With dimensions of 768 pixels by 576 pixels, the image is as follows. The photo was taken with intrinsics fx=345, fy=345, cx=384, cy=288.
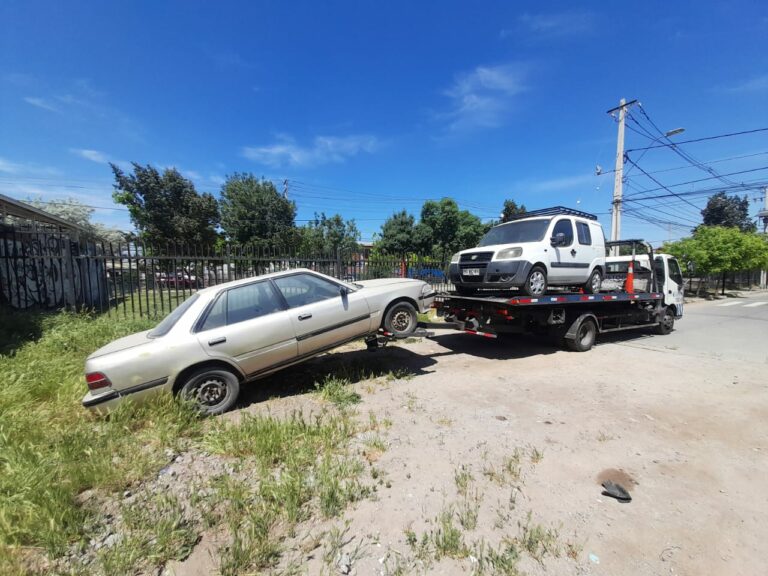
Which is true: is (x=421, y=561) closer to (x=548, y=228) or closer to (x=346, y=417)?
(x=346, y=417)

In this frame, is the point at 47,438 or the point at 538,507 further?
the point at 47,438

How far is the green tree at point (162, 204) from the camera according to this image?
84.5ft

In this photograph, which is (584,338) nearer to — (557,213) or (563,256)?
(563,256)

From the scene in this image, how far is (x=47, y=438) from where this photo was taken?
3342mm

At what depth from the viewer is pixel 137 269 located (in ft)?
27.0

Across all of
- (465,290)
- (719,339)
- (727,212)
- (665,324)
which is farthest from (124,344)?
(727,212)

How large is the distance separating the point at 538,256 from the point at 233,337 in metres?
5.58

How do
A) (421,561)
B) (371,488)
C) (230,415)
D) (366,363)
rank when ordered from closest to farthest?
(421,561) → (371,488) → (230,415) → (366,363)

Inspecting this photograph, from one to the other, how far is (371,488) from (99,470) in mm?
2242

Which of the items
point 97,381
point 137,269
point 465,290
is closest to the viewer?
point 97,381

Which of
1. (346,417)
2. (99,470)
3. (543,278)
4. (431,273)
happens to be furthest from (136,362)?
(431,273)

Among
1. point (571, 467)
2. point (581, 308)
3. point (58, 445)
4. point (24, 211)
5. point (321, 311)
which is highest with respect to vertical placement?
point (24, 211)

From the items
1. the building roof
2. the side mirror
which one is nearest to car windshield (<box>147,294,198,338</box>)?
the side mirror

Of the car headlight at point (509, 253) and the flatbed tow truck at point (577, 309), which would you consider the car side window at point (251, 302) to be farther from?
the car headlight at point (509, 253)
